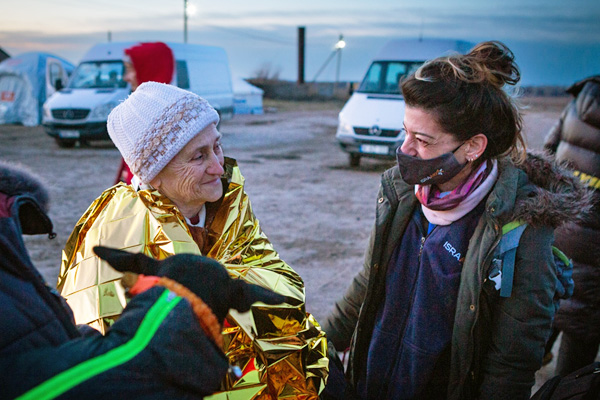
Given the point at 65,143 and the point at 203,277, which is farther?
the point at 65,143

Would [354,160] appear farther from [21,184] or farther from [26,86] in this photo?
[26,86]

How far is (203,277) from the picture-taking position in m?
1.06

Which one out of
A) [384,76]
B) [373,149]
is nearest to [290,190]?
[373,149]

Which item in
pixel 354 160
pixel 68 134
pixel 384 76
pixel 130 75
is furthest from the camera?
pixel 68 134

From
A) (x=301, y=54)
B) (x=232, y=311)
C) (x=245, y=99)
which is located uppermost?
(x=232, y=311)

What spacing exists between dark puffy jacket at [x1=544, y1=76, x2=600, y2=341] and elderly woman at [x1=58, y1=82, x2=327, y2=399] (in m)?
1.99

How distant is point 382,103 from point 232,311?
9568mm

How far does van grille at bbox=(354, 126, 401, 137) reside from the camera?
10.2m

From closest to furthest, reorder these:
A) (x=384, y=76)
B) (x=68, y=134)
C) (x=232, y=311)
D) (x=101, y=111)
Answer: (x=232, y=311)
(x=384, y=76)
(x=101, y=111)
(x=68, y=134)

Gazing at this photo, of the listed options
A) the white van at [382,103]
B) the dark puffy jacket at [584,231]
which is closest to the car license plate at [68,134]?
the white van at [382,103]

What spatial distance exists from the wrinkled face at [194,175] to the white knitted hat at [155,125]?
0.14 ft

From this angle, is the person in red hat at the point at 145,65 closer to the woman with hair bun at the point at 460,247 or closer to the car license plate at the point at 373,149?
the woman with hair bun at the point at 460,247

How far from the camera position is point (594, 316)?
9.96ft

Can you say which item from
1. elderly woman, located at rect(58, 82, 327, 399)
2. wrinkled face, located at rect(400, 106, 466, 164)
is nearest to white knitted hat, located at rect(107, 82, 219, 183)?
elderly woman, located at rect(58, 82, 327, 399)
